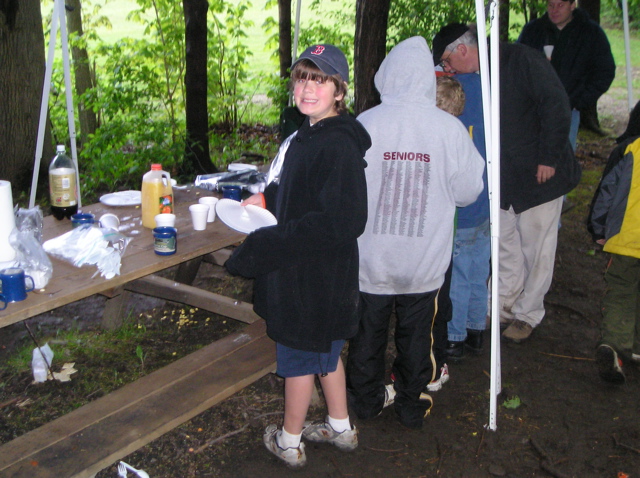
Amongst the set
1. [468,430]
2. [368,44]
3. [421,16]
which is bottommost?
[468,430]

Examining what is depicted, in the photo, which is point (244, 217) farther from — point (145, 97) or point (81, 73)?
point (81, 73)

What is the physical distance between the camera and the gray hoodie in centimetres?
254

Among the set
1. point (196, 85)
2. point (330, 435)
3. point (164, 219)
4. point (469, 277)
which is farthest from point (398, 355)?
point (196, 85)

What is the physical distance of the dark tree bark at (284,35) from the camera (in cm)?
840

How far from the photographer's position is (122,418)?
8.15 ft

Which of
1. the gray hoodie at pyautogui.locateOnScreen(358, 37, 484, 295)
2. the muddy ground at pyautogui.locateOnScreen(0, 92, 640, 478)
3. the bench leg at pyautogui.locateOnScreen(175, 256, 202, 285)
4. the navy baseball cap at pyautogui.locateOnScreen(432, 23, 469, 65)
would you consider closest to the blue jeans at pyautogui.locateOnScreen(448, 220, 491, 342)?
the muddy ground at pyautogui.locateOnScreen(0, 92, 640, 478)

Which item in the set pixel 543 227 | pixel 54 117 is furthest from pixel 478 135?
pixel 54 117

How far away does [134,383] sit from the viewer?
108 inches

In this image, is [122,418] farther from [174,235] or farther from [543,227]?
[543,227]

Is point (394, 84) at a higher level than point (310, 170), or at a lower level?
higher

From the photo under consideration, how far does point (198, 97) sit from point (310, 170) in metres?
4.51

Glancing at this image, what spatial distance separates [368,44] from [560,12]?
7.12 ft

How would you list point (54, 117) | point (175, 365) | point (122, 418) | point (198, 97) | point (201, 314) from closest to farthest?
point (122, 418)
point (175, 365)
point (201, 314)
point (198, 97)
point (54, 117)

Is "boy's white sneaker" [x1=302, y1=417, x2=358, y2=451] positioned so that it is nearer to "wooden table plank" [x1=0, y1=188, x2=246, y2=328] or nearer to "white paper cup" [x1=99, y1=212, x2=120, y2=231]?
"wooden table plank" [x1=0, y1=188, x2=246, y2=328]
